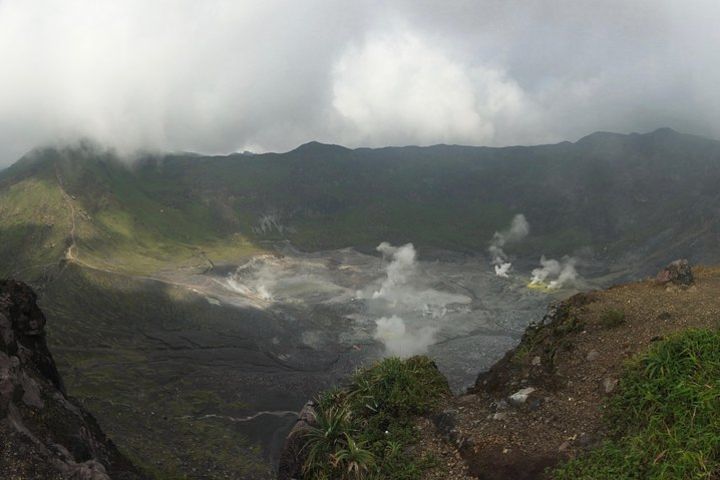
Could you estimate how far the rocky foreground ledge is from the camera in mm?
12133

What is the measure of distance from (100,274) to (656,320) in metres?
156

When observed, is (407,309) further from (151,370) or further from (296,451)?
(296,451)

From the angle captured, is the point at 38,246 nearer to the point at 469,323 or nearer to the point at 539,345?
the point at 469,323

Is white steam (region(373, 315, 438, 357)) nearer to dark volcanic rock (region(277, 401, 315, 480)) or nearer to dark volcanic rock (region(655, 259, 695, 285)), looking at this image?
dark volcanic rock (region(655, 259, 695, 285))

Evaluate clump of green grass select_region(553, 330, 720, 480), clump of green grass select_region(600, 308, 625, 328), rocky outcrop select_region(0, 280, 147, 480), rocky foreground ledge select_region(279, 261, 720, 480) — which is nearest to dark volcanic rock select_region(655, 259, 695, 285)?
rocky foreground ledge select_region(279, 261, 720, 480)

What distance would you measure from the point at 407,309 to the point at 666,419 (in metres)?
136

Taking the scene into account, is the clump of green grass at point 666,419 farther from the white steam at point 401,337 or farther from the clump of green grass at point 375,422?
the white steam at point 401,337

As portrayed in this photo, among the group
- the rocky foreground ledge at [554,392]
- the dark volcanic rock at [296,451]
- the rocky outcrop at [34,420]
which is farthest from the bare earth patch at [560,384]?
the rocky outcrop at [34,420]

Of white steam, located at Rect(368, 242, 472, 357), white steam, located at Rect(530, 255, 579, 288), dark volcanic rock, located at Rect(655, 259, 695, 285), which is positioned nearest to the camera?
dark volcanic rock, located at Rect(655, 259, 695, 285)

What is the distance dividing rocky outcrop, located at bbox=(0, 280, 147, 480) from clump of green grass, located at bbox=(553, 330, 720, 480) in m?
15.9

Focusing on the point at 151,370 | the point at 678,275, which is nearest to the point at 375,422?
the point at 678,275

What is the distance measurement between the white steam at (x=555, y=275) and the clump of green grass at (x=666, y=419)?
161164 millimetres

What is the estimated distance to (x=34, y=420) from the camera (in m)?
18.2

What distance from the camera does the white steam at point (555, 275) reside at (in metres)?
165
